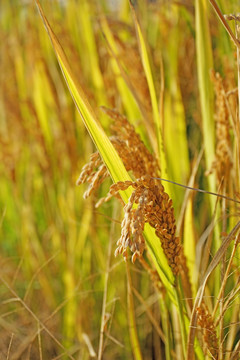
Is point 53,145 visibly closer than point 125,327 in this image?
No

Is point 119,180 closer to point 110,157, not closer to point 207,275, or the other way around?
point 110,157

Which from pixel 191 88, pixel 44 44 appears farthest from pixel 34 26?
pixel 191 88

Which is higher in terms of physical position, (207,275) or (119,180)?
(119,180)

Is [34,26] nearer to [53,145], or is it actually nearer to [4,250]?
[53,145]

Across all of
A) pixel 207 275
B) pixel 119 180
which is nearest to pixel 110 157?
pixel 119 180

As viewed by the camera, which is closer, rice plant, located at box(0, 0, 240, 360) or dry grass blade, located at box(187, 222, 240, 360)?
dry grass blade, located at box(187, 222, 240, 360)

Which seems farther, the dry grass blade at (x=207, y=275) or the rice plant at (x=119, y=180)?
the rice plant at (x=119, y=180)

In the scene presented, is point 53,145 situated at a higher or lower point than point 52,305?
higher

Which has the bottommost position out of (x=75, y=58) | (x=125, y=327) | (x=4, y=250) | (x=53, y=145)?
(x=125, y=327)
